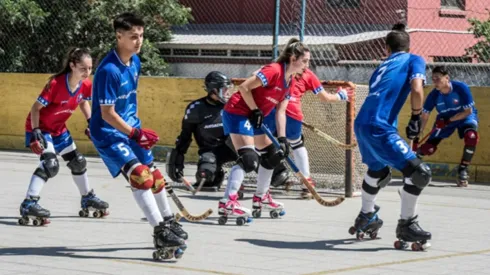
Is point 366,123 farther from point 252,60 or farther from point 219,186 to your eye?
point 252,60

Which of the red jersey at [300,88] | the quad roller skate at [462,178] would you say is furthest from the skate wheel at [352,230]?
the quad roller skate at [462,178]

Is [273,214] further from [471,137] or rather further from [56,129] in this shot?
[471,137]

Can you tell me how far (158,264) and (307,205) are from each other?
4.29 m

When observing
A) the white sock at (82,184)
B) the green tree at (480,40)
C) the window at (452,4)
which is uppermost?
the window at (452,4)

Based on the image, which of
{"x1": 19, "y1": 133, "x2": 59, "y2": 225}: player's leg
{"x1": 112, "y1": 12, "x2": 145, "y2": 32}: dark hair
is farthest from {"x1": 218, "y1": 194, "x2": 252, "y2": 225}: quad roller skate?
{"x1": 112, "y1": 12, "x2": 145, "y2": 32}: dark hair

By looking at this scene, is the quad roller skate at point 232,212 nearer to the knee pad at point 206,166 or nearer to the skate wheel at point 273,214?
the skate wheel at point 273,214

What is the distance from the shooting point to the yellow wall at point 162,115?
15.3m

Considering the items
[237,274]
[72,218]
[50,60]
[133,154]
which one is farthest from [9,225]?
[50,60]

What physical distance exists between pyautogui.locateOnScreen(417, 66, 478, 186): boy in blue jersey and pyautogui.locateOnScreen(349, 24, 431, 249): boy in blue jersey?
5705mm

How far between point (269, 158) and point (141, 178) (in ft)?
8.28

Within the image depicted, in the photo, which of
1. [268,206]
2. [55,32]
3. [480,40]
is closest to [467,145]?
[268,206]

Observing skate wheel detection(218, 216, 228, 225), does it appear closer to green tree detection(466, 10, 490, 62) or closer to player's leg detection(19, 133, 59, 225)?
player's leg detection(19, 133, 59, 225)

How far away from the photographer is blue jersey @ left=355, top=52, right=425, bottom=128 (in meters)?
8.73

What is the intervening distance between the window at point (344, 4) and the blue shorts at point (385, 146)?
39.6 feet
